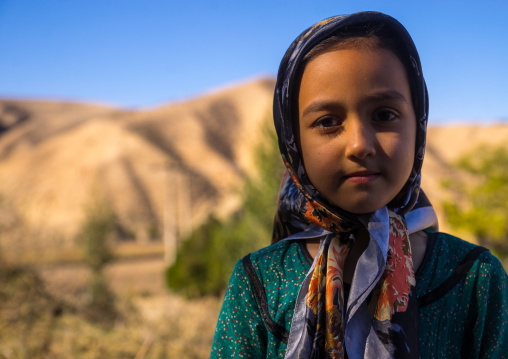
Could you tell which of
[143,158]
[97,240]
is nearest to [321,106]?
[97,240]

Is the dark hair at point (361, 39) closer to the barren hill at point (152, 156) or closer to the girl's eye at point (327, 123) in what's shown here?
the girl's eye at point (327, 123)

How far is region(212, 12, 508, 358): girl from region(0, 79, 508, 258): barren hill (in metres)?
34.8

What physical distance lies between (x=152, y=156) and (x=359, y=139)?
54192 millimetres

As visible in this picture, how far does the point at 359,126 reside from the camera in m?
1.10

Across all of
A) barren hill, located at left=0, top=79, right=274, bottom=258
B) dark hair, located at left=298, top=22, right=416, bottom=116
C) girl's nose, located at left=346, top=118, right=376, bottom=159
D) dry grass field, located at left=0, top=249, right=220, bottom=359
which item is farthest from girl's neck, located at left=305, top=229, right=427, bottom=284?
barren hill, located at left=0, top=79, right=274, bottom=258

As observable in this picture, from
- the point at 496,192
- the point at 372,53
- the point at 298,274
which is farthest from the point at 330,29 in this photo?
the point at 496,192

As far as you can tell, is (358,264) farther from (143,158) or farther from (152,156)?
(152,156)

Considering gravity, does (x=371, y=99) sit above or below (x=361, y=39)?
below

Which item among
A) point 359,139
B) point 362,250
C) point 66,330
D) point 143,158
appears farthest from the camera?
point 143,158

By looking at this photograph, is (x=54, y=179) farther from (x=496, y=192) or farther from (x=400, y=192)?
(x=400, y=192)

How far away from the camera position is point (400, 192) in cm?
122

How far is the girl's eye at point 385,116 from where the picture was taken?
1.13 meters

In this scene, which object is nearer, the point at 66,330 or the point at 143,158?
the point at 66,330

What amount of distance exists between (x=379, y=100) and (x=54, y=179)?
184 feet
